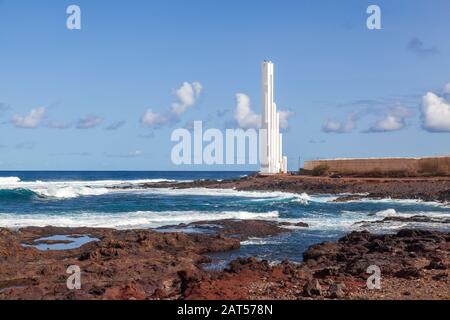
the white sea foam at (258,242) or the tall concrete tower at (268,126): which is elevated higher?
the tall concrete tower at (268,126)

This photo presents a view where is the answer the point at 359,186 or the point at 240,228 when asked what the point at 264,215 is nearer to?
the point at 240,228

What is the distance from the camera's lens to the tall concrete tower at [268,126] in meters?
57.2

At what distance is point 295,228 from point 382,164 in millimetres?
33393

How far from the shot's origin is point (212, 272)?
12.9 meters

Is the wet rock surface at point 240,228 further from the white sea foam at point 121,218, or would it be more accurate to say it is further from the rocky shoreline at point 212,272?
the rocky shoreline at point 212,272

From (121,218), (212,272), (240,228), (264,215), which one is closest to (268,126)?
(264,215)

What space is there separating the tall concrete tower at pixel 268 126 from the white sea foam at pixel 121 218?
2757 cm

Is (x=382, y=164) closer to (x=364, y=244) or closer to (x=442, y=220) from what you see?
(x=442, y=220)

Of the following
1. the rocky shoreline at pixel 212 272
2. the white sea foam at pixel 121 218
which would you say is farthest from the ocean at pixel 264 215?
the rocky shoreline at pixel 212 272

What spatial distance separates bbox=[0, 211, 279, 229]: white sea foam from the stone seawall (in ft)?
83.7

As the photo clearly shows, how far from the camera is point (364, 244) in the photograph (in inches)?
659

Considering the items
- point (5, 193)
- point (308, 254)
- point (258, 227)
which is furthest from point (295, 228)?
point (5, 193)

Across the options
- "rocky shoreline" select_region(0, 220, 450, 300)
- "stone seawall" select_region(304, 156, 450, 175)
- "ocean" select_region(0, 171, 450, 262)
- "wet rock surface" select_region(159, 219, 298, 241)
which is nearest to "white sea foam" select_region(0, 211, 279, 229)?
"ocean" select_region(0, 171, 450, 262)
